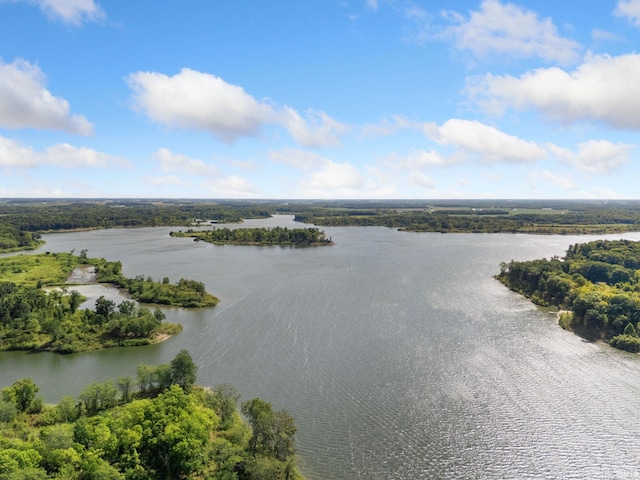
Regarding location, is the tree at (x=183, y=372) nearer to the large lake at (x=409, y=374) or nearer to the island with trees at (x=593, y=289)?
the large lake at (x=409, y=374)

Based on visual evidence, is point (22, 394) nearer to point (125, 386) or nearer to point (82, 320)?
point (125, 386)

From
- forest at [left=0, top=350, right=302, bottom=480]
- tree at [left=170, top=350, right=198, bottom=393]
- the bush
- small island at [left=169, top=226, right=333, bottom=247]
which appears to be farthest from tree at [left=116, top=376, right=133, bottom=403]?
small island at [left=169, top=226, right=333, bottom=247]

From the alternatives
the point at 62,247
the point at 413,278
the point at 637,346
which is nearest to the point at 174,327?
the point at 413,278

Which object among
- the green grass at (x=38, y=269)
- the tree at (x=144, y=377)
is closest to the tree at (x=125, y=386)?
the tree at (x=144, y=377)

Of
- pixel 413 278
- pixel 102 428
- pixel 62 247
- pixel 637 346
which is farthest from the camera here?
pixel 62 247

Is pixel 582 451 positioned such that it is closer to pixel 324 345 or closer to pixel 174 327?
pixel 324 345

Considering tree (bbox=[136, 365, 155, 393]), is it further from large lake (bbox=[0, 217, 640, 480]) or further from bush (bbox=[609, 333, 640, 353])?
bush (bbox=[609, 333, 640, 353])
